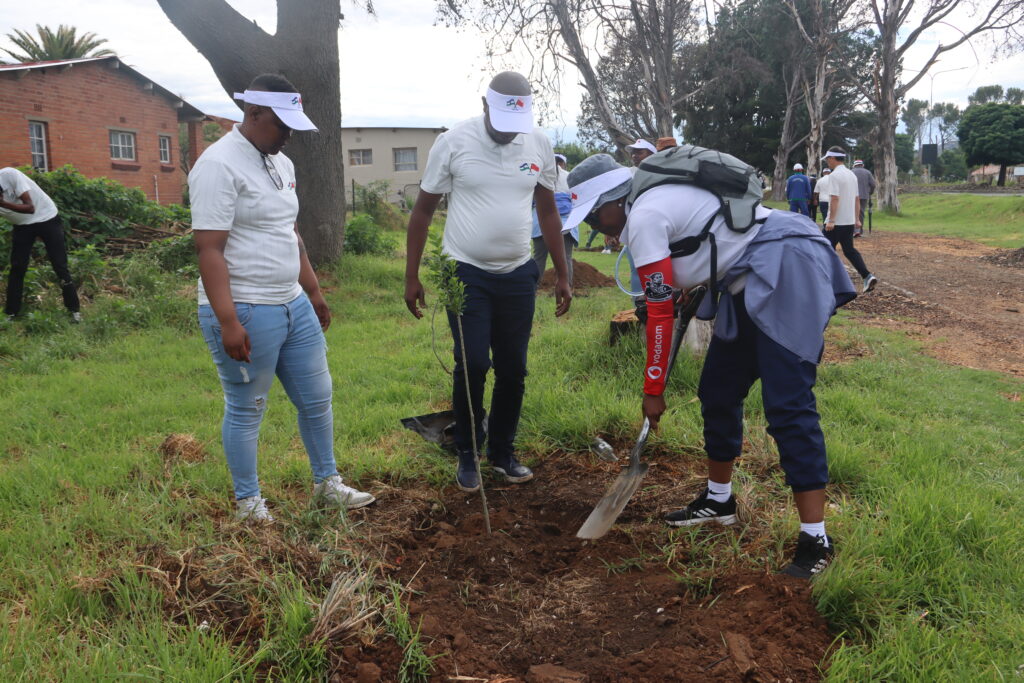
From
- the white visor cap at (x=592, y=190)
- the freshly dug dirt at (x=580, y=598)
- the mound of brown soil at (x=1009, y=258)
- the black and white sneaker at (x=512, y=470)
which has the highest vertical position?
the white visor cap at (x=592, y=190)

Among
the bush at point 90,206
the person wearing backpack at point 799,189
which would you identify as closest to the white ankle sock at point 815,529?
the bush at point 90,206

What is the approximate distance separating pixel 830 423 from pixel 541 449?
1638 mm

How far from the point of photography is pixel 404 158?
127 feet

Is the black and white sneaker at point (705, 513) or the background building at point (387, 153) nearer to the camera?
the black and white sneaker at point (705, 513)

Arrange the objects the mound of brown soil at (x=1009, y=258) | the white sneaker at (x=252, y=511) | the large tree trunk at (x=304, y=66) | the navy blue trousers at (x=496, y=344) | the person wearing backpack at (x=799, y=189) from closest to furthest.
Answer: the white sneaker at (x=252, y=511), the navy blue trousers at (x=496, y=344), the large tree trunk at (x=304, y=66), the mound of brown soil at (x=1009, y=258), the person wearing backpack at (x=799, y=189)

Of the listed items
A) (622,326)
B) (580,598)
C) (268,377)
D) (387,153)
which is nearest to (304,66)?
(622,326)

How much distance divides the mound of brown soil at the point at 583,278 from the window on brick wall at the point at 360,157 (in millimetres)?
29505

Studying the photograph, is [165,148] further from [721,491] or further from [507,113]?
[721,491]

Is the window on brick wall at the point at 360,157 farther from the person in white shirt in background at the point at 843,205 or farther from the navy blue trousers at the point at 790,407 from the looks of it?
the navy blue trousers at the point at 790,407

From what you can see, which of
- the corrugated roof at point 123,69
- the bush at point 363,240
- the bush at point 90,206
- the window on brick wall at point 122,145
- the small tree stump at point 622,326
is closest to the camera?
the small tree stump at point 622,326

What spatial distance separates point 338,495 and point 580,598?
3.89 feet

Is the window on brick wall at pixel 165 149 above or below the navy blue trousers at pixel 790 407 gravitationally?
above

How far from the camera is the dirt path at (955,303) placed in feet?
21.4

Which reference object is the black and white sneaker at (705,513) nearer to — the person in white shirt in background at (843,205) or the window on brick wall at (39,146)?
the person in white shirt in background at (843,205)
